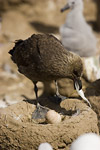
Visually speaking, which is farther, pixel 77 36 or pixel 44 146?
pixel 77 36

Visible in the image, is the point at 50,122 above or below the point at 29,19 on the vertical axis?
below

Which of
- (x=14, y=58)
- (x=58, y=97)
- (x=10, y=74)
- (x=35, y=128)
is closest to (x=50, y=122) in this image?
(x=35, y=128)

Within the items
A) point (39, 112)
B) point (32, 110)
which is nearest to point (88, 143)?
point (39, 112)

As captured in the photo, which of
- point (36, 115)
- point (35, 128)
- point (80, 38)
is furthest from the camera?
point (80, 38)

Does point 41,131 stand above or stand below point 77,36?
below

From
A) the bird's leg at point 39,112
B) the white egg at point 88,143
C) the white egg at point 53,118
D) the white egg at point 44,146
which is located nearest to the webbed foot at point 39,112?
the bird's leg at point 39,112

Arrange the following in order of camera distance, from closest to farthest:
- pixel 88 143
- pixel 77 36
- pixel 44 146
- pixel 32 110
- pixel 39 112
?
pixel 88 143 → pixel 44 146 → pixel 39 112 → pixel 32 110 → pixel 77 36

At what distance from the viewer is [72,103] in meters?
4.19

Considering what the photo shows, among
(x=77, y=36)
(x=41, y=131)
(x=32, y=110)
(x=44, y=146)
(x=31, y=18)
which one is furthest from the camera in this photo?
(x=31, y=18)

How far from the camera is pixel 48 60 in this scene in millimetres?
3783

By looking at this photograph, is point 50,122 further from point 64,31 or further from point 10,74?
point 10,74

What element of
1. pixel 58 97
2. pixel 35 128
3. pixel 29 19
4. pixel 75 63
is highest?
pixel 29 19

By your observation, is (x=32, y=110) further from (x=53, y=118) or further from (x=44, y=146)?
(x=44, y=146)

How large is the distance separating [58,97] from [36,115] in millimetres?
412
